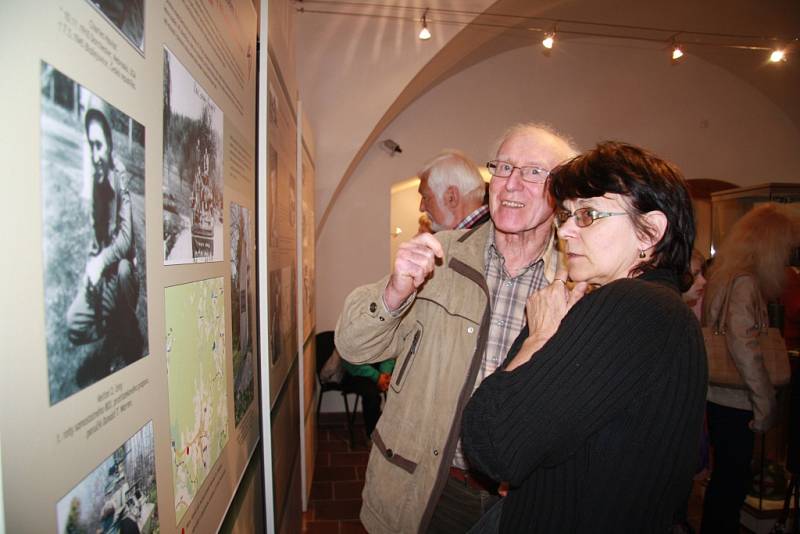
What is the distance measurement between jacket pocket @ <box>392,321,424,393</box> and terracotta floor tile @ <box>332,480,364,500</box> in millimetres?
2737

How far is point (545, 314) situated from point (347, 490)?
3.50 metres

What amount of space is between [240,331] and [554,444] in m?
0.85

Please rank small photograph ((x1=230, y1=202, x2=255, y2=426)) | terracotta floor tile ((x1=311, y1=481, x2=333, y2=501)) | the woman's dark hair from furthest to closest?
terracotta floor tile ((x1=311, y1=481, x2=333, y2=501))
small photograph ((x1=230, y1=202, x2=255, y2=426))
the woman's dark hair

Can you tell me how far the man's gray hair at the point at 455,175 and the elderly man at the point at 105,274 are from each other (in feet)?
6.50

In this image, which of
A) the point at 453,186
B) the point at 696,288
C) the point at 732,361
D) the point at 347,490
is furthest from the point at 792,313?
the point at 347,490

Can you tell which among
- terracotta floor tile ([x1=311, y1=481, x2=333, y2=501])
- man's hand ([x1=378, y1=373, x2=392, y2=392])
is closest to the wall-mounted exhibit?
terracotta floor tile ([x1=311, y1=481, x2=333, y2=501])

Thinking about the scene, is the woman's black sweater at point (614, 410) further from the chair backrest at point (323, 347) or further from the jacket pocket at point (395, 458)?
the chair backrest at point (323, 347)

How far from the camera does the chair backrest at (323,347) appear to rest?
5586mm

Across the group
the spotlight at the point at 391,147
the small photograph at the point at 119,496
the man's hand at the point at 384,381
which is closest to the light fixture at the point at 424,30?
the spotlight at the point at 391,147

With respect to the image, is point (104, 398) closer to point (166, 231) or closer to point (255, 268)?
point (166, 231)

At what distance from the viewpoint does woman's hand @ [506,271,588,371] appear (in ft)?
3.58

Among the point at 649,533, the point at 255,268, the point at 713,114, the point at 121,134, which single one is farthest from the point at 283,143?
the point at 713,114

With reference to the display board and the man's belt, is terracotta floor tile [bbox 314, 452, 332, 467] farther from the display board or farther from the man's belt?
the display board

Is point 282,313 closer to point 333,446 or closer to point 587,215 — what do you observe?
point 587,215
